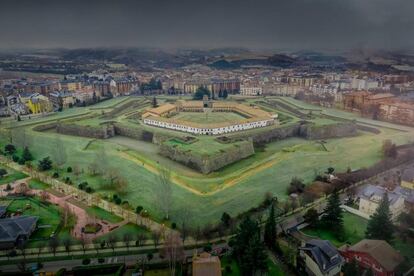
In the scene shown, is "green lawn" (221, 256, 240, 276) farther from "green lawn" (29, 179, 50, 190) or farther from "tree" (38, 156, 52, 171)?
"tree" (38, 156, 52, 171)

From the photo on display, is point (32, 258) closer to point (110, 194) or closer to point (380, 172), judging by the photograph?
point (110, 194)

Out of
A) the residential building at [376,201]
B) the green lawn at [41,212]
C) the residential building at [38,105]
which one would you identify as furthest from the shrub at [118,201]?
the residential building at [38,105]

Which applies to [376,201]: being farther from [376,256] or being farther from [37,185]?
[37,185]

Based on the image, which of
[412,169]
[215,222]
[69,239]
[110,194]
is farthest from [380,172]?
[69,239]

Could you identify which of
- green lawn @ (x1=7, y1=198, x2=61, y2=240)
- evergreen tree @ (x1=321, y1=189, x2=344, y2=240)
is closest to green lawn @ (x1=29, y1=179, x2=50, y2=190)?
green lawn @ (x1=7, y1=198, x2=61, y2=240)

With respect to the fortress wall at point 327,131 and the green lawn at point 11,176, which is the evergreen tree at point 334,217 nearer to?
the fortress wall at point 327,131

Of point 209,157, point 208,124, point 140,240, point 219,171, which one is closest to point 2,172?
point 140,240
